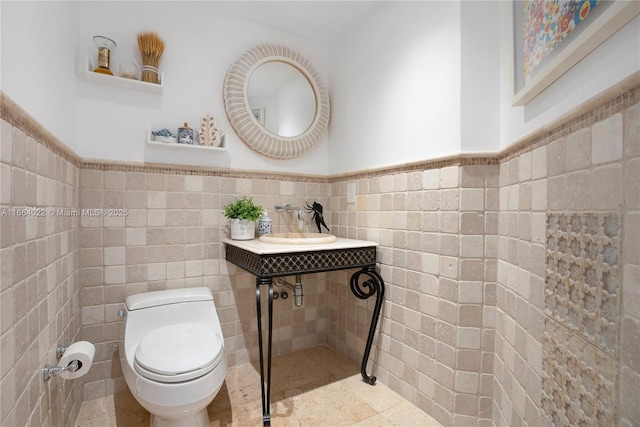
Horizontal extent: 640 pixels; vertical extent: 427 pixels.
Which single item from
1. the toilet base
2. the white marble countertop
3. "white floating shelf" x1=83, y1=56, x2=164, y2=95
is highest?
"white floating shelf" x1=83, y1=56, x2=164, y2=95

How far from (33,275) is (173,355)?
589 mm

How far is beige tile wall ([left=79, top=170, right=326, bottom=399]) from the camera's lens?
1.62 meters

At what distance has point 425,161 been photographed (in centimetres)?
152

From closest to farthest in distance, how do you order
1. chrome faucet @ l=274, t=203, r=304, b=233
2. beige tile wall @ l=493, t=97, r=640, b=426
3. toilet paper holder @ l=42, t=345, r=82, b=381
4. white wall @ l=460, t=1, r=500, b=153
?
beige tile wall @ l=493, t=97, r=640, b=426 → toilet paper holder @ l=42, t=345, r=82, b=381 → white wall @ l=460, t=1, r=500, b=153 → chrome faucet @ l=274, t=203, r=304, b=233

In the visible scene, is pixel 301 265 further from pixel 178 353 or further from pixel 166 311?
pixel 166 311

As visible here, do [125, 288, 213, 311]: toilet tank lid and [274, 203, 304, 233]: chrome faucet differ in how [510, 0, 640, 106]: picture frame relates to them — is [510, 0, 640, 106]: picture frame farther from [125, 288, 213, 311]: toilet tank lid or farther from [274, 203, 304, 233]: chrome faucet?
[125, 288, 213, 311]: toilet tank lid

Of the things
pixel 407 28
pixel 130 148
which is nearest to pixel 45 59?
pixel 130 148

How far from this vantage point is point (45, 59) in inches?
42.6

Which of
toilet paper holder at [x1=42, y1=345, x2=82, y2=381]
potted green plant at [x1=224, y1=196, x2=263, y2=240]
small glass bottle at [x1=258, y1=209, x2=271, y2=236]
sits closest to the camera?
toilet paper holder at [x1=42, y1=345, x2=82, y2=381]

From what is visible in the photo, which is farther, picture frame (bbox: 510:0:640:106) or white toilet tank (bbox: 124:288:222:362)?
white toilet tank (bbox: 124:288:222:362)

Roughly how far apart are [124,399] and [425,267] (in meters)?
1.80

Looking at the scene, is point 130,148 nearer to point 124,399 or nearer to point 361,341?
point 124,399

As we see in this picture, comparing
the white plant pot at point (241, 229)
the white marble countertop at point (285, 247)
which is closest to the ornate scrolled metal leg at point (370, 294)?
the white marble countertop at point (285, 247)

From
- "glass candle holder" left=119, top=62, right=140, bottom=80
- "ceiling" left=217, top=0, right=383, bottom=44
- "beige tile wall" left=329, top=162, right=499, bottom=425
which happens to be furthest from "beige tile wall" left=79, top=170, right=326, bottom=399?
"ceiling" left=217, top=0, right=383, bottom=44
